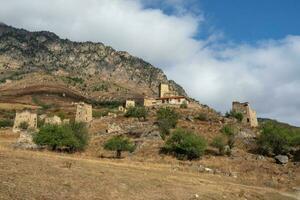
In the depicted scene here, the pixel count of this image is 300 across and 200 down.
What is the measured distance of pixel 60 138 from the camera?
2518 inches

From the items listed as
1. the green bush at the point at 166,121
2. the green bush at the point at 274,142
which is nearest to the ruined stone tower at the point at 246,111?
the green bush at the point at 166,121

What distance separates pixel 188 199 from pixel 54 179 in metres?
8.22

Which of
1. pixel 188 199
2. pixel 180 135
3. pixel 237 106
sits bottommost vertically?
pixel 188 199

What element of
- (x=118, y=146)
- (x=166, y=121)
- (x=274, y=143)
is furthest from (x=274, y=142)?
(x=118, y=146)

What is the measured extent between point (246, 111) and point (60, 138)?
72239 mm

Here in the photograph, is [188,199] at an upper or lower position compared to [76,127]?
lower

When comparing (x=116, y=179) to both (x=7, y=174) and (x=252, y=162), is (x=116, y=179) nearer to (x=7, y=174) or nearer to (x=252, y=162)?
(x=7, y=174)

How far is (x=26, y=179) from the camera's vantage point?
929 inches

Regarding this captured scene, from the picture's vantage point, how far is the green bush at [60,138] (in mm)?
63300

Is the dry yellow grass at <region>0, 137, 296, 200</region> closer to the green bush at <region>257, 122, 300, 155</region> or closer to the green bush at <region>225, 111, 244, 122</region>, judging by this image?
the green bush at <region>257, 122, 300, 155</region>

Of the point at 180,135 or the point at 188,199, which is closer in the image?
the point at 188,199

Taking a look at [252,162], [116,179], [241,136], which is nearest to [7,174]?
[116,179]

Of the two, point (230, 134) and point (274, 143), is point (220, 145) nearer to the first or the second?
point (230, 134)

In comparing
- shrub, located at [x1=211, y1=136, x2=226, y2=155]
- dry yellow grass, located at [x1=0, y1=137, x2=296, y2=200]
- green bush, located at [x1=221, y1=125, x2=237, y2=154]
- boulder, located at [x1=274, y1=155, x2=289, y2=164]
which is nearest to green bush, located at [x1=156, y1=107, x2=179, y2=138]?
green bush, located at [x1=221, y1=125, x2=237, y2=154]
